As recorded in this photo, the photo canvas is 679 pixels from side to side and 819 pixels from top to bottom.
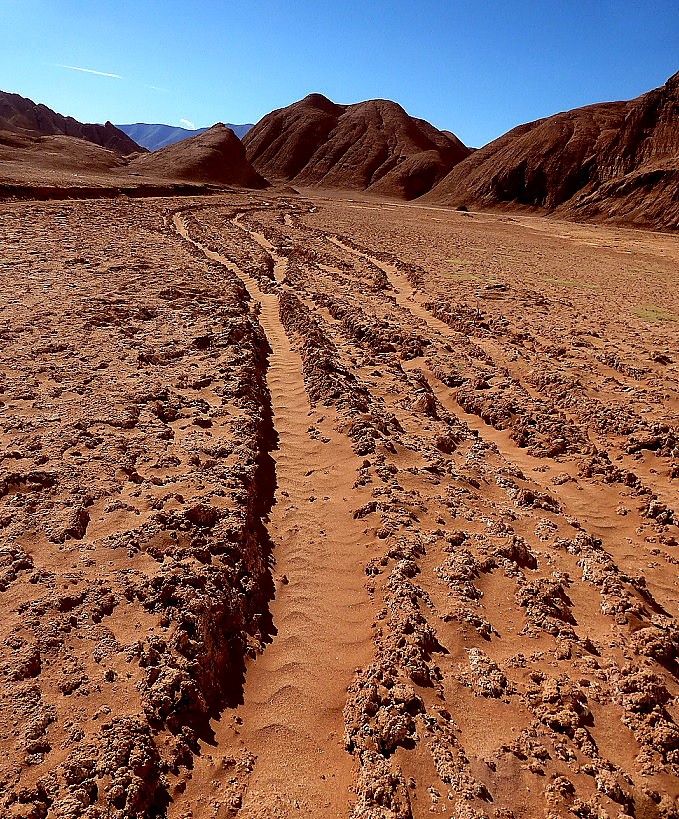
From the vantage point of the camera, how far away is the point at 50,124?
88188 millimetres

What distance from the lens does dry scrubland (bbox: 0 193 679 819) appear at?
2.59 m

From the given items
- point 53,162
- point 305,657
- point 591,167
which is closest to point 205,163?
point 53,162

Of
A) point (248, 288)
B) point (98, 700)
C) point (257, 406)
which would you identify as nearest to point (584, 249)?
point (248, 288)

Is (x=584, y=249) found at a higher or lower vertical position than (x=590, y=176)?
lower

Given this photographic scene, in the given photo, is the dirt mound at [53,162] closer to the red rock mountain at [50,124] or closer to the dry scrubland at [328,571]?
the dry scrubland at [328,571]

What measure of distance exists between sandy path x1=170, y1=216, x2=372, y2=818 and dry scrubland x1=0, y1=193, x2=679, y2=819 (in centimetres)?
2

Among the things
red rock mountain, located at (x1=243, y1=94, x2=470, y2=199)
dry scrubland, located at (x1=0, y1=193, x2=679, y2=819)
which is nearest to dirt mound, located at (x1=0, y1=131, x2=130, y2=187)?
dry scrubland, located at (x1=0, y1=193, x2=679, y2=819)

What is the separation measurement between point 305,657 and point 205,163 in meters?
53.4

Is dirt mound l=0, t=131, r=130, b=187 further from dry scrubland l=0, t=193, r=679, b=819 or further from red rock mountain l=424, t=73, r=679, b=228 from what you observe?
red rock mountain l=424, t=73, r=679, b=228

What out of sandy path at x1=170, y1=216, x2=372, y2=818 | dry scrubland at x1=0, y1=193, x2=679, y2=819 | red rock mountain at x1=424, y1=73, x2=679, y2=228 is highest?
red rock mountain at x1=424, y1=73, x2=679, y2=228

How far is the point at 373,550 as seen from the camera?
4.27m

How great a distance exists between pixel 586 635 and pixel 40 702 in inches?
132

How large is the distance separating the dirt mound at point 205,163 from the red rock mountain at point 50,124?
3313 cm

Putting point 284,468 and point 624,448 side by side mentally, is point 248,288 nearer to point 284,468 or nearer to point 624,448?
point 284,468
